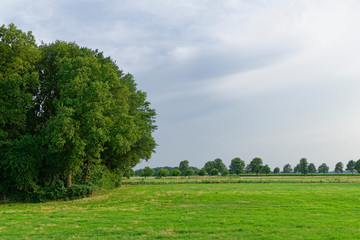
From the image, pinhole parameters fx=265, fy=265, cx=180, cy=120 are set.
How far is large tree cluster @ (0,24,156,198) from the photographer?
1128 inches

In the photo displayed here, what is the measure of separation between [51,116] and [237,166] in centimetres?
14641

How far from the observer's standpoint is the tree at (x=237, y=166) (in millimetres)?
163400

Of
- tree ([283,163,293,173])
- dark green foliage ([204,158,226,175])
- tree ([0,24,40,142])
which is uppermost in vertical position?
tree ([0,24,40,142])

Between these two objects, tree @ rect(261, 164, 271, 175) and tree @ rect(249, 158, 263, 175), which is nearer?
tree @ rect(261, 164, 271, 175)

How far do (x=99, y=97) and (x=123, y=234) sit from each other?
2083 cm

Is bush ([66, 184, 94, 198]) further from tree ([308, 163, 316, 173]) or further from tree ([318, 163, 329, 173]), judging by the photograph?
tree ([318, 163, 329, 173])

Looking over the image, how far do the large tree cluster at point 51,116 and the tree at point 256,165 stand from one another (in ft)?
469

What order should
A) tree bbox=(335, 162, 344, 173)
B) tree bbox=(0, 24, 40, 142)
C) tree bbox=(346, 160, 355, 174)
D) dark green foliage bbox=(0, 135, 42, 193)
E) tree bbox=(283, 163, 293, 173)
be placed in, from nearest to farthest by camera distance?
A: dark green foliage bbox=(0, 135, 42, 193) → tree bbox=(0, 24, 40, 142) → tree bbox=(346, 160, 355, 174) → tree bbox=(335, 162, 344, 173) → tree bbox=(283, 163, 293, 173)

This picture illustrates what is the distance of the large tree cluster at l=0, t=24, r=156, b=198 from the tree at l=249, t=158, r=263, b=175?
143090 mm

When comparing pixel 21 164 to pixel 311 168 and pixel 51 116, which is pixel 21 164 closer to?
pixel 51 116

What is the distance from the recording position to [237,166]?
6462 inches

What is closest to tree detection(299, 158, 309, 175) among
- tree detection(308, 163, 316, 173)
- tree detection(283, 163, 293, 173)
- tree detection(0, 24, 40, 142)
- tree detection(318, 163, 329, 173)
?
tree detection(308, 163, 316, 173)

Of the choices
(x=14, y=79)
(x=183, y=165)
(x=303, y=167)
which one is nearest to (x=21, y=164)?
(x=14, y=79)

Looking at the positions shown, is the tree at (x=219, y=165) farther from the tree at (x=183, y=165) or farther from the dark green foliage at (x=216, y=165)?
the tree at (x=183, y=165)
